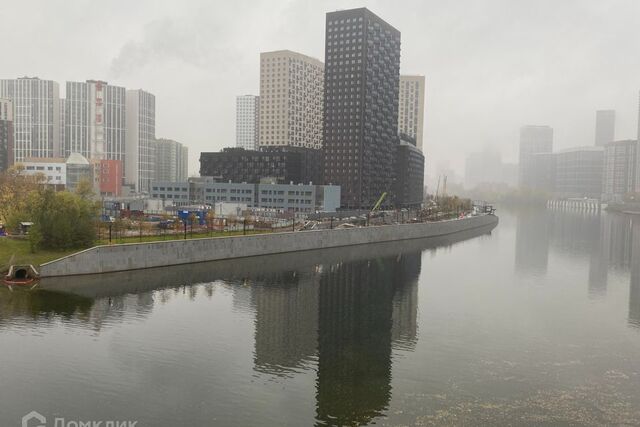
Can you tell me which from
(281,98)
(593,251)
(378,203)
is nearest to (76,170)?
(281,98)

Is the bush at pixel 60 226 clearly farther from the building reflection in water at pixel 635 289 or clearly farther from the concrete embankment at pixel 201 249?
the building reflection in water at pixel 635 289

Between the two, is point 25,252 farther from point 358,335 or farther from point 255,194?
point 255,194

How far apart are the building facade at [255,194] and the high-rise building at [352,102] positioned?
15.6 metres

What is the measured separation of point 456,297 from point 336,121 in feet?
358

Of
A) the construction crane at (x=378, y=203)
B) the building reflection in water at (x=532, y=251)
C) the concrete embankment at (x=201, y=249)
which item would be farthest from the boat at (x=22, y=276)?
the construction crane at (x=378, y=203)

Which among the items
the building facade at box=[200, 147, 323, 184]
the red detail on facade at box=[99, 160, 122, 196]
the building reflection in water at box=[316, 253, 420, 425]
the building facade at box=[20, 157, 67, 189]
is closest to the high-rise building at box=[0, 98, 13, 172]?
the building facade at box=[20, 157, 67, 189]

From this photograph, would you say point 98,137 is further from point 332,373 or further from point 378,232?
point 332,373

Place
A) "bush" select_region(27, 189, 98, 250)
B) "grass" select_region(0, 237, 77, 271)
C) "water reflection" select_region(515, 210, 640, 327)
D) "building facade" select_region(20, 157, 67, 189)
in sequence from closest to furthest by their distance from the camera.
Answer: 1. "grass" select_region(0, 237, 77, 271)
2. "bush" select_region(27, 189, 98, 250)
3. "water reflection" select_region(515, 210, 640, 327)
4. "building facade" select_region(20, 157, 67, 189)

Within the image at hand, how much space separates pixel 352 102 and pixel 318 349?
12616 cm

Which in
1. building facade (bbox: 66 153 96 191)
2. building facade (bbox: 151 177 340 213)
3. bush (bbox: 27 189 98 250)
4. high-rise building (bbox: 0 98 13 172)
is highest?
high-rise building (bbox: 0 98 13 172)

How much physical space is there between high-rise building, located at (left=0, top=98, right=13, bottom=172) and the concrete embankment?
133874 mm

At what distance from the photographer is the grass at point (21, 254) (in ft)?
169

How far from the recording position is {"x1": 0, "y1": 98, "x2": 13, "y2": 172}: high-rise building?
176m

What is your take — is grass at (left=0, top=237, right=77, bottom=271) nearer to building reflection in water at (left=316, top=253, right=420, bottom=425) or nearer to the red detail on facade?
building reflection in water at (left=316, top=253, right=420, bottom=425)
